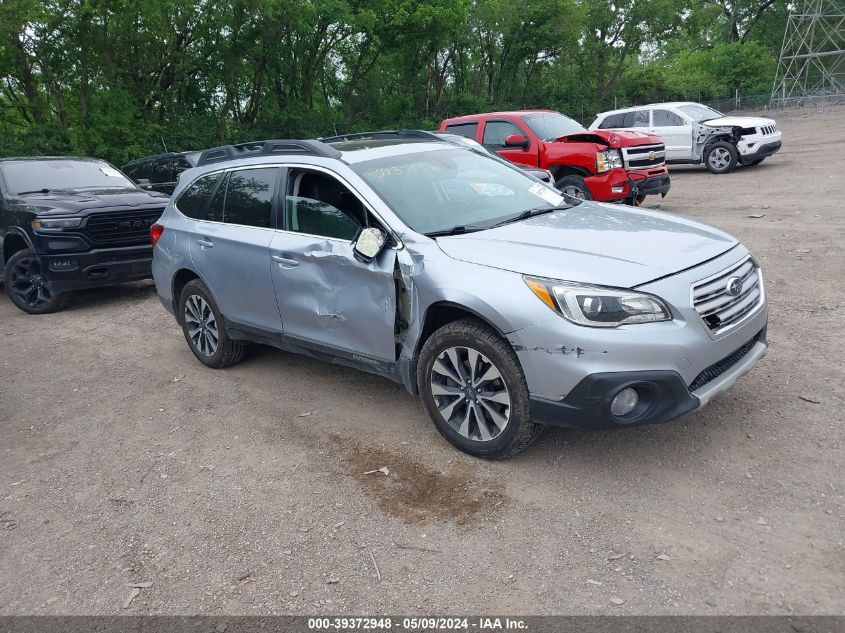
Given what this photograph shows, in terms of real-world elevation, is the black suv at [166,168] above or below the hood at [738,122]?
below

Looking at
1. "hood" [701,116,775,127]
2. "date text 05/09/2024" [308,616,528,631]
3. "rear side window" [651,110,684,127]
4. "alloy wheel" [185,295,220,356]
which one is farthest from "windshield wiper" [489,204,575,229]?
"rear side window" [651,110,684,127]

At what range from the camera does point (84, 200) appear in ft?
28.1

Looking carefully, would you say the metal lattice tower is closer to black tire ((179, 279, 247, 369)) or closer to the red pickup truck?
the red pickup truck

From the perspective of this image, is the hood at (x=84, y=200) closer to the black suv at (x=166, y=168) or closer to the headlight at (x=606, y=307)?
the black suv at (x=166, y=168)

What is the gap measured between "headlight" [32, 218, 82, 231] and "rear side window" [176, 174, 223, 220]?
9.46ft

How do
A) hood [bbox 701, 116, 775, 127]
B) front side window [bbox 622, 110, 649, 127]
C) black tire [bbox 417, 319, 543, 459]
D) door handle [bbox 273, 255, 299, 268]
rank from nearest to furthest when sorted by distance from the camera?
black tire [bbox 417, 319, 543, 459] < door handle [bbox 273, 255, 299, 268] < hood [bbox 701, 116, 775, 127] < front side window [bbox 622, 110, 649, 127]

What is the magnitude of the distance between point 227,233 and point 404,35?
27486mm

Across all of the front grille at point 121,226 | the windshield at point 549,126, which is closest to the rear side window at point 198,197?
the front grille at point 121,226

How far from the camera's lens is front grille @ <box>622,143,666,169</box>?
36.2ft

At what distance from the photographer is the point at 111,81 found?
23.4m

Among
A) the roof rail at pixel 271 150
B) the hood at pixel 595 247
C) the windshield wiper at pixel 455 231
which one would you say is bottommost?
the hood at pixel 595 247

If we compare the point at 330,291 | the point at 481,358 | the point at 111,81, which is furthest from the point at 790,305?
the point at 111,81

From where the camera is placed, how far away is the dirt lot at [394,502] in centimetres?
298

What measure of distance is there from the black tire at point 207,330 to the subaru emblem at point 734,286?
12.3 feet
